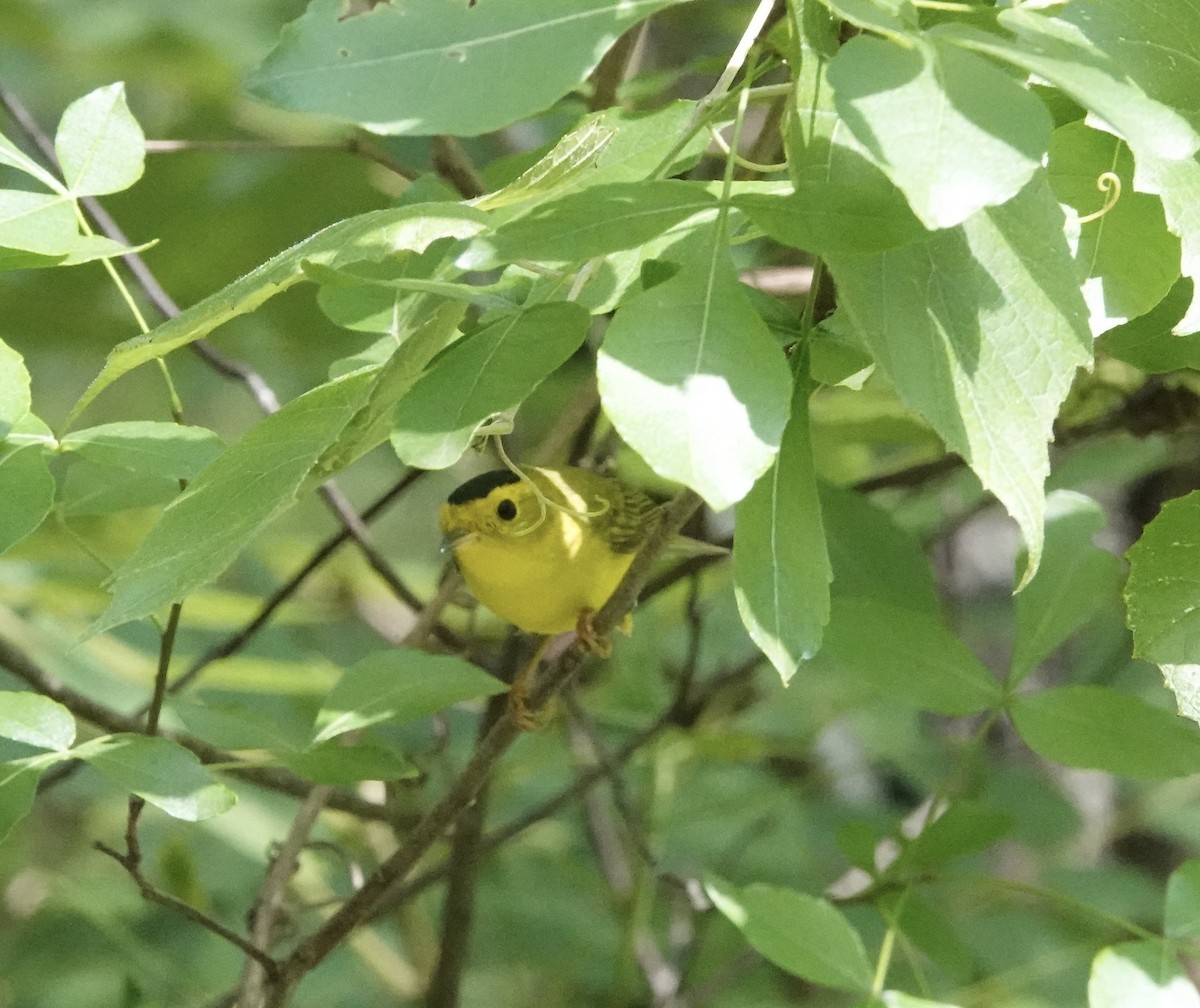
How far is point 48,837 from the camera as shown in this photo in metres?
3.13

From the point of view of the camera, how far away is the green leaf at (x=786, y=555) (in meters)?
0.64

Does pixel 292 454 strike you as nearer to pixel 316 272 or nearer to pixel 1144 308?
pixel 316 272

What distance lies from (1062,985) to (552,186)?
6.13ft

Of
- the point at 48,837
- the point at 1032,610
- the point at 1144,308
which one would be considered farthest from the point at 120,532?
the point at 1144,308

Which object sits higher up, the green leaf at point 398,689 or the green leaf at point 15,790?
the green leaf at point 15,790

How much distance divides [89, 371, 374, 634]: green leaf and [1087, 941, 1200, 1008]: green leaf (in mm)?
640

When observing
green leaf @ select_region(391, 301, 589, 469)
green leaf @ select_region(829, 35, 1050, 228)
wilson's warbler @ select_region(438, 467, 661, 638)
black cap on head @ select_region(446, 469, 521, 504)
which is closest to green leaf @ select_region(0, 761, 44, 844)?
green leaf @ select_region(391, 301, 589, 469)

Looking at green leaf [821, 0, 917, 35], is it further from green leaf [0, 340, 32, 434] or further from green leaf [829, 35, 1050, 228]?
green leaf [0, 340, 32, 434]

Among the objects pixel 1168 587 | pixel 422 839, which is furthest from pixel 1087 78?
pixel 422 839

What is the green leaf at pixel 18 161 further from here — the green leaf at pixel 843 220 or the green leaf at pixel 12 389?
the green leaf at pixel 843 220

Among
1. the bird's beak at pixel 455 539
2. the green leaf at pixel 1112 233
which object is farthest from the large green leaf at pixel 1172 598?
the bird's beak at pixel 455 539

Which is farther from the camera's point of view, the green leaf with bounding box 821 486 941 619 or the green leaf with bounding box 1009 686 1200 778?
the green leaf with bounding box 821 486 941 619

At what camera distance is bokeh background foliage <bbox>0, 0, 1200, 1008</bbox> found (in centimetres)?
57

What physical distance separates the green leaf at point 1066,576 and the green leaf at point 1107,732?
13cm
